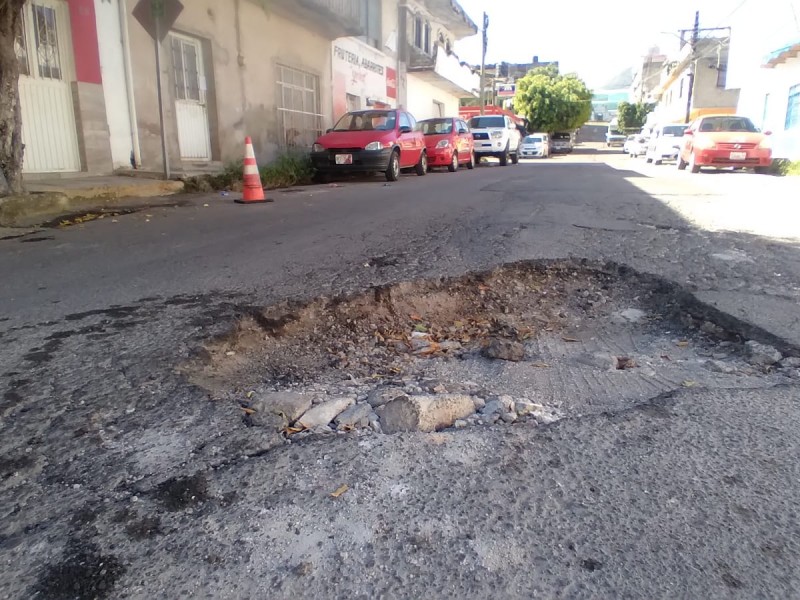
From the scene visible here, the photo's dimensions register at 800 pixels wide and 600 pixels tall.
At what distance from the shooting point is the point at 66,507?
168 centimetres

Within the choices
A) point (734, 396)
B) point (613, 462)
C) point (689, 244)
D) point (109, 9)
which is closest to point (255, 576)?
point (613, 462)

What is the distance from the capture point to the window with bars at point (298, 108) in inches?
632

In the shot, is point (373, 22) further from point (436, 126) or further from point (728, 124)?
point (728, 124)

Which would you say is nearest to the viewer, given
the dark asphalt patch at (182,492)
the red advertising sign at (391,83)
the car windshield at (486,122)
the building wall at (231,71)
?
the dark asphalt patch at (182,492)

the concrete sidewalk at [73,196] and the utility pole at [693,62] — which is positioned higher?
the utility pole at [693,62]

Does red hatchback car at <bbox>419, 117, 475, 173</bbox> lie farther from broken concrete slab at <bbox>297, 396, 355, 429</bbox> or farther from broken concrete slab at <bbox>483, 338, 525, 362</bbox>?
broken concrete slab at <bbox>297, 396, 355, 429</bbox>

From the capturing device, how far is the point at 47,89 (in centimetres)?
916

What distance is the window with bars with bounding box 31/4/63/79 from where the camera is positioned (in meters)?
8.99

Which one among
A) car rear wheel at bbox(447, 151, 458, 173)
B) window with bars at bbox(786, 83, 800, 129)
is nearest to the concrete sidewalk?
car rear wheel at bbox(447, 151, 458, 173)

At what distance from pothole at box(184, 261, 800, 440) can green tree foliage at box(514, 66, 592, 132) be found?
5028 centimetres

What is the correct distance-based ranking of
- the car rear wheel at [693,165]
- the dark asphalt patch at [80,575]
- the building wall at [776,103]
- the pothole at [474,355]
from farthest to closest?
1. the building wall at [776,103]
2. the car rear wheel at [693,165]
3. the pothole at [474,355]
4. the dark asphalt patch at [80,575]

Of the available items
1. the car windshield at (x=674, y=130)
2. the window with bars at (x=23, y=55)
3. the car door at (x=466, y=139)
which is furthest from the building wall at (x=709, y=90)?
the window with bars at (x=23, y=55)

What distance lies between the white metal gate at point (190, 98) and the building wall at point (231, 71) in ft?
0.53

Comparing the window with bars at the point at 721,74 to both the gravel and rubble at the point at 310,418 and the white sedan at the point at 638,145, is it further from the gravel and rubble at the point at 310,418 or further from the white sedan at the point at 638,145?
the gravel and rubble at the point at 310,418
